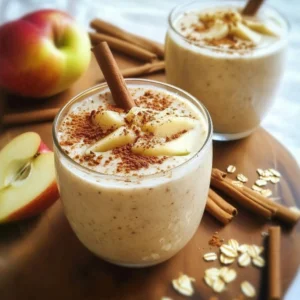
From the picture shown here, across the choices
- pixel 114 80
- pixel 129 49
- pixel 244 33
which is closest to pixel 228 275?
pixel 114 80

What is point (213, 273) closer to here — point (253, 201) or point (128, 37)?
point (253, 201)

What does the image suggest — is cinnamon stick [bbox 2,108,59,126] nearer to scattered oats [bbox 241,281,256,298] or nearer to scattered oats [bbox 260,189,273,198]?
scattered oats [bbox 260,189,273,198]

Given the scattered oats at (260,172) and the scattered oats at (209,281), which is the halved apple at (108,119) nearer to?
the scattered oats at (209,281)

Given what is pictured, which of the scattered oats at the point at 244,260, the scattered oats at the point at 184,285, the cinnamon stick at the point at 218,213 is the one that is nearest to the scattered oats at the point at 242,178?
the cinnamon stick at the point at 218,213

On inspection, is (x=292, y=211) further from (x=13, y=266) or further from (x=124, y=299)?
(x=13, y=266)

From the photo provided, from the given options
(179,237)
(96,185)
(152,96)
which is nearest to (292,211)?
(179,237)
